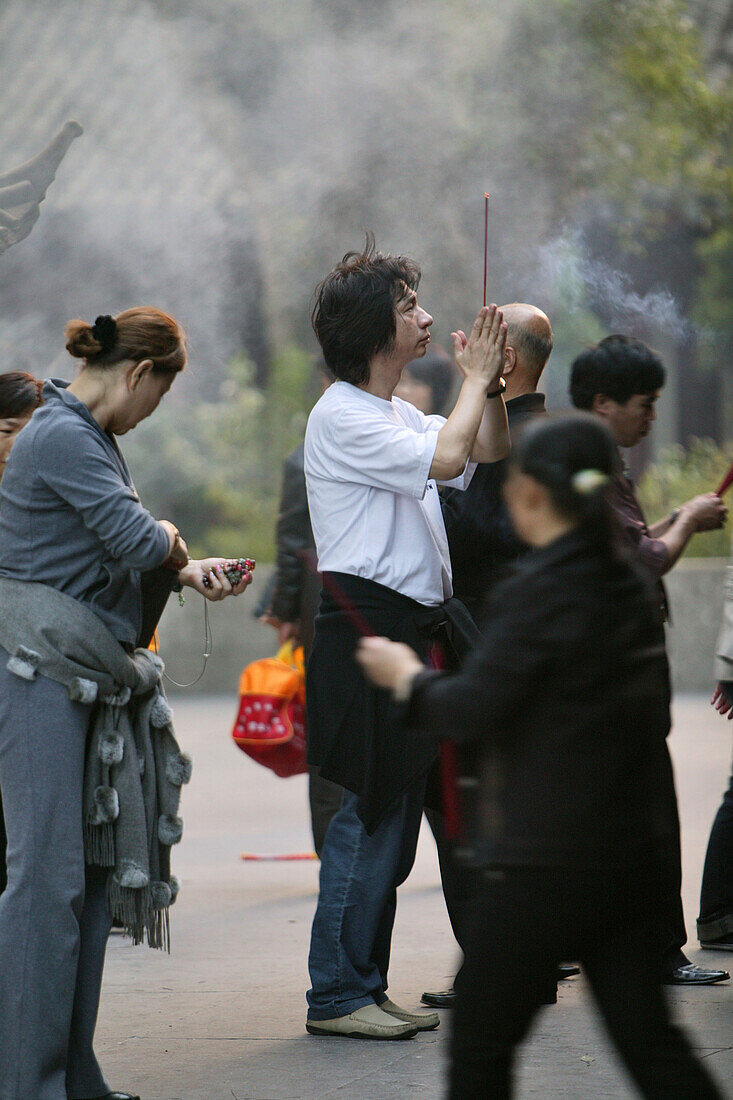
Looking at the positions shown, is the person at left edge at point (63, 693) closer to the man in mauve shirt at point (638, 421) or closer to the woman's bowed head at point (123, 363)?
the woman's bowed head at point (123, 363)

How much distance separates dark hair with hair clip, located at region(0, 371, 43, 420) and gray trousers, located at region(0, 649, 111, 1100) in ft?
3.40

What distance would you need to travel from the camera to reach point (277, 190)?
1090cm

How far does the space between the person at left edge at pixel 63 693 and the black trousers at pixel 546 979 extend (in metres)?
1.03

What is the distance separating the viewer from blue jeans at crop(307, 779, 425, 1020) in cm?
362

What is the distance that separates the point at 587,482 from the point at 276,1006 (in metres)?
2.25

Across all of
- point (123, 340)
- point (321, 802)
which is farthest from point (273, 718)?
point (123, 340)

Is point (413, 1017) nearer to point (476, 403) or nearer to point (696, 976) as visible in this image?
point (696, 976)

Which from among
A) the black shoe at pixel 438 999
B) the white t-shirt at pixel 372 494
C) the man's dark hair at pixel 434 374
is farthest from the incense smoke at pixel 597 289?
the black shoe at pixel 438 999

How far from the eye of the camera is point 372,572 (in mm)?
3518

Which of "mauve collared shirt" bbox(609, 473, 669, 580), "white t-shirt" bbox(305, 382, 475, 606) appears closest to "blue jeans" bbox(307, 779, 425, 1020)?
"white t-shirt" bbox(305, 382, 475, 606)

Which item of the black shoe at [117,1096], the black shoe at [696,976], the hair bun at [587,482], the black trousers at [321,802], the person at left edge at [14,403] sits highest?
the person at left edge at [14,403]

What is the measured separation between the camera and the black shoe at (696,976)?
4027 mm

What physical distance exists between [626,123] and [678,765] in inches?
214

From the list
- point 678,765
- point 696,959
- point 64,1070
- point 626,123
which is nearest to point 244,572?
point 64,1070
